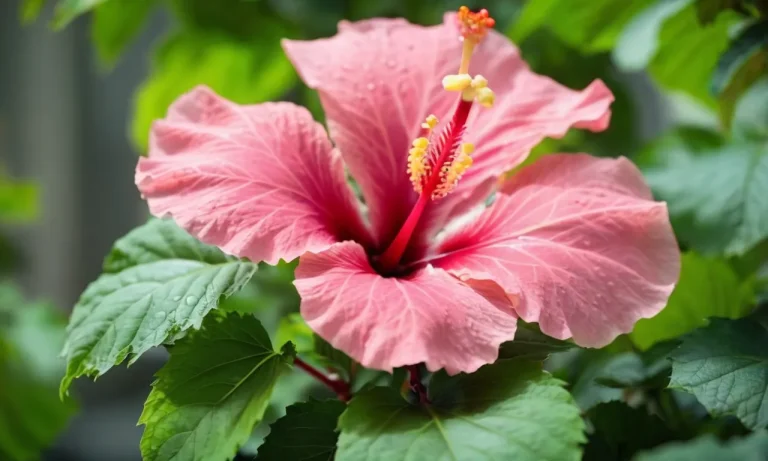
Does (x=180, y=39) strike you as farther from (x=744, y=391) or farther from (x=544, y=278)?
(x=744, y=391)

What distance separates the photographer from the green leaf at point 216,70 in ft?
3.53

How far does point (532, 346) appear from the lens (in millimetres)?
486

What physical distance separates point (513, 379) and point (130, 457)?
1.46 metres

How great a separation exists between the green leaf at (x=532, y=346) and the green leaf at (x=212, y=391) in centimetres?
14

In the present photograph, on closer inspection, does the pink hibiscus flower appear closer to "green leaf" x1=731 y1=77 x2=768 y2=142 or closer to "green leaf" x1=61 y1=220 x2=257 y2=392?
"green leaf" x1=61 y1=220 x2=257 y2=392

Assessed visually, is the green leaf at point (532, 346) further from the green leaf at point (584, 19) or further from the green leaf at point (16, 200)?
the green leaf at point (16, 200)

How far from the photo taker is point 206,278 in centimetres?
50

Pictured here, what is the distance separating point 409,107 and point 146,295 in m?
0.24

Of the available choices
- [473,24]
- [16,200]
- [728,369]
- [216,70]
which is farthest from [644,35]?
[16,200]

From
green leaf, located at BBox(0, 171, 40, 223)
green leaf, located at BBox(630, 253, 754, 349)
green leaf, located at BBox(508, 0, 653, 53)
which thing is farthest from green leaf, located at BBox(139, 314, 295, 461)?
green leaf, located at BBox(0, 171, 40, 223)

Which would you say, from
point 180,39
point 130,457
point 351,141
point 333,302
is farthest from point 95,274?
point 333,302

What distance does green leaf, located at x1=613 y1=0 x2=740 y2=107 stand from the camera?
0.70 metres

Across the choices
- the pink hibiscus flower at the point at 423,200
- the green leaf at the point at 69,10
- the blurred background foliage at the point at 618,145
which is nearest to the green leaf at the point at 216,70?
the blurred background foliage at the point at 618,145

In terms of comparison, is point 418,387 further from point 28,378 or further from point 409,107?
point 28,378
